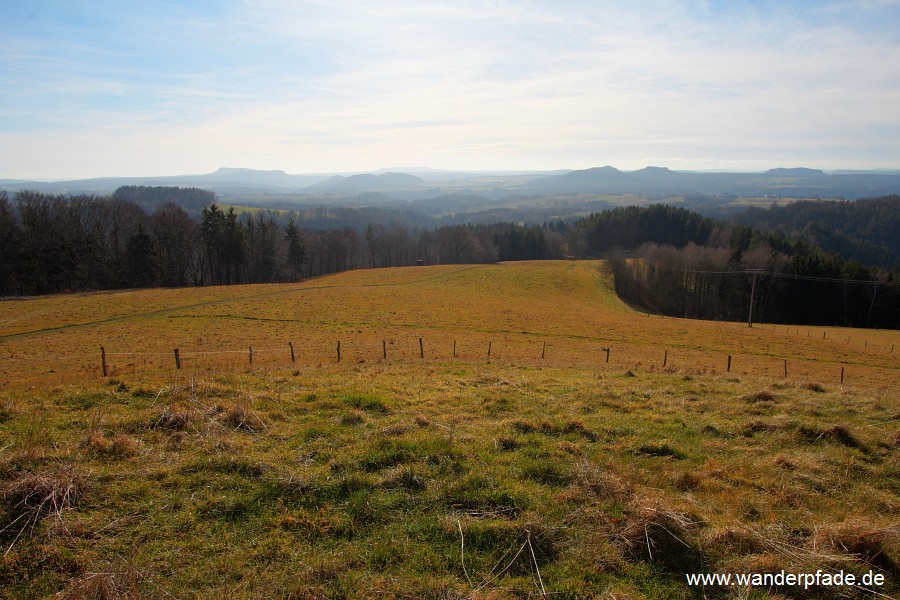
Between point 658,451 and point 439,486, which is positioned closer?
point 439,486

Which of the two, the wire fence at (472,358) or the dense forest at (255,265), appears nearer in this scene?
the wire fence at (472,358)

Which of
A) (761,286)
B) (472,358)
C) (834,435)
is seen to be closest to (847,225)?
(761,286)

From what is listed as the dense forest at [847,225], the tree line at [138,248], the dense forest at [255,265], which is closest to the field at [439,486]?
the dense forest at [255,265]

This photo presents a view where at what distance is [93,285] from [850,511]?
82.0 metres

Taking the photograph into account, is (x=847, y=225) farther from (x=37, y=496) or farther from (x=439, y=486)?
(x=37, y=496)

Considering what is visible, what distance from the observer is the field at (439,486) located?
17.4ft

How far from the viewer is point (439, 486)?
23.7 feet

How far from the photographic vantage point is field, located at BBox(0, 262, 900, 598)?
17.4ft

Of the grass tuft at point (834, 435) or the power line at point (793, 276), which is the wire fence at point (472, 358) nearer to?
the grass tuft at point (834, 435)

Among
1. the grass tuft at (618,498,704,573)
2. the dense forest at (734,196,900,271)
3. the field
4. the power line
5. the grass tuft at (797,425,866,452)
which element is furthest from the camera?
the dense forest at (734,196,900,271)

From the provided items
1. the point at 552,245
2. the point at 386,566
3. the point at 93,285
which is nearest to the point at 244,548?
the point at 386,566

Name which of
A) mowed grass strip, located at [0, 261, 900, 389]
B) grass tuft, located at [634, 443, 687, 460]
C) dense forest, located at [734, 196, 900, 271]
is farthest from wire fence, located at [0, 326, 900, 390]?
dense forest, located at [734, 196, 900, 271]

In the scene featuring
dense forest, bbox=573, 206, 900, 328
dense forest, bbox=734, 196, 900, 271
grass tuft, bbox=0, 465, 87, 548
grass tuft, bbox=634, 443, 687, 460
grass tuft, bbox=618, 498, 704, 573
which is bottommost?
dense forest, bbox=573, 206, 900, 328

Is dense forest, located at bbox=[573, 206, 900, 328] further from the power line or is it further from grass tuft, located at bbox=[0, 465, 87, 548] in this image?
grass tuft, located at bbox=[0, 465, 87, 548]
